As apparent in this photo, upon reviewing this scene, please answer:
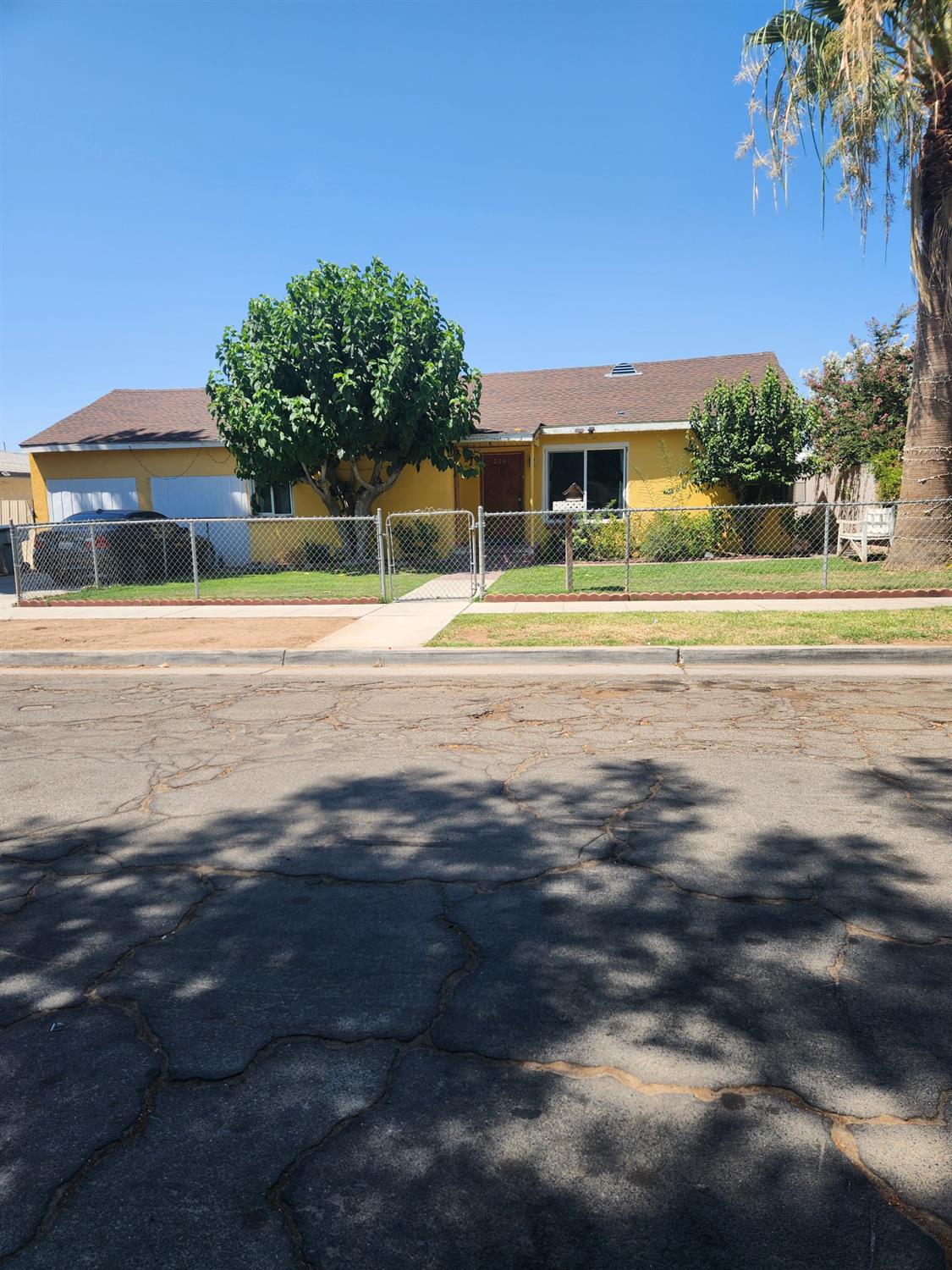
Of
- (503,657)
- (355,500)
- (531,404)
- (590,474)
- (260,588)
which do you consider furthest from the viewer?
(531,404)

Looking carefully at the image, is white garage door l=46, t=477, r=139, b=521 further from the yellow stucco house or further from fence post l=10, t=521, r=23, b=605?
fence post l=10, t=521, r=23, b=605

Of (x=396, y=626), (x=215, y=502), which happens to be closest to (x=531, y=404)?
(x=215, y=502)

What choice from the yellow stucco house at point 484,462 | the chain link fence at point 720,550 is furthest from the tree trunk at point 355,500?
the chain link fence at point 720,550

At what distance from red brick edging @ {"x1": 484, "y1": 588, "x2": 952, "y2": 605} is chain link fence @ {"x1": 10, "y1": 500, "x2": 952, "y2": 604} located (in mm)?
99

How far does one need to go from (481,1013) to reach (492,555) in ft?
60.0

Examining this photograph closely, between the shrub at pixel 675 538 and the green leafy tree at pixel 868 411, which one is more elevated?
the green leafy tree at pixel 868 411

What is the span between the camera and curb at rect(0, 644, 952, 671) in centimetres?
849

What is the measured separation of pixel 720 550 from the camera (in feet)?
62.0

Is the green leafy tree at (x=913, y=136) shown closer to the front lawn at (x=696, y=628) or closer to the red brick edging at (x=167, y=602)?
the front lawn at (x=696, y=628)

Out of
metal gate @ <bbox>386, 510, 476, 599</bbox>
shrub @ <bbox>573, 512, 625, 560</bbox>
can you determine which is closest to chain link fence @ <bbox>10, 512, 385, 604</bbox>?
metal gate @ <bbox>386, 510, 476, 599</bbox>

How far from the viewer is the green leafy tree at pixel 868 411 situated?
19.4 meters

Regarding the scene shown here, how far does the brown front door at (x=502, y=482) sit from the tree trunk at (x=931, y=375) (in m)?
10.4

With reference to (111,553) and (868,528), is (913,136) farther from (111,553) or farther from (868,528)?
(111,553)

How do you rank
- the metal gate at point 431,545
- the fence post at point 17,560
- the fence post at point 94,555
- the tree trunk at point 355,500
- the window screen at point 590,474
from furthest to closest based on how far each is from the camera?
the window screen at point 590,474 < the metal gate at point 431,545 < the tree trunk at point 355,500 < the fence post at point 94,555 < the fence post at point 17,560
